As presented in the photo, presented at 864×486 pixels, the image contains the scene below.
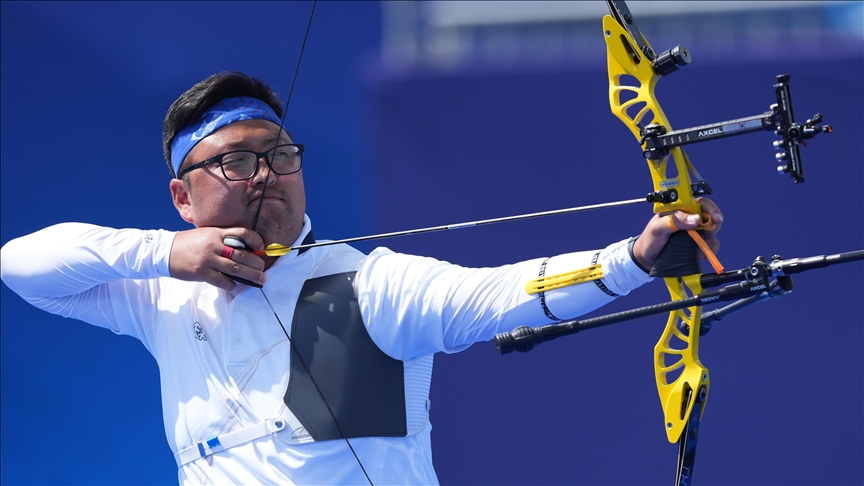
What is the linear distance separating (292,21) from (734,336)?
1981 mm

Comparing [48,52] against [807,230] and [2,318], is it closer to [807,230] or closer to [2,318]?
[2,318]

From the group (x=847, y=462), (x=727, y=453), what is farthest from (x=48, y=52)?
(x=847, y=462)

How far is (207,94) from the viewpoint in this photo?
7.17 feet

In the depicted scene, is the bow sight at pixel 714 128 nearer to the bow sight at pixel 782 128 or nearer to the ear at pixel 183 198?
the bow sight at pixel 782 128

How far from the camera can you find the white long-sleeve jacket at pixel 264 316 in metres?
1.75

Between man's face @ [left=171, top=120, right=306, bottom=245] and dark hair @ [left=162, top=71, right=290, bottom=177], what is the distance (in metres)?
0.09

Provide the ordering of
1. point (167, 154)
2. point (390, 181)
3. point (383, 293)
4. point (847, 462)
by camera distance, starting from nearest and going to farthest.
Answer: point (383, 293), point (167, 154), point (847, 462), point (390, 181)

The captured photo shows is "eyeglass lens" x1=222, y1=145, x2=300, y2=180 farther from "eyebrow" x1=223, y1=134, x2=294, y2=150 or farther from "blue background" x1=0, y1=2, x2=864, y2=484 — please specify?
"blue background" x1=0, y1=2, x2=864, y2=484

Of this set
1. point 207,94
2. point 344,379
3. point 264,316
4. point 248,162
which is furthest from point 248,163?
point 344,379

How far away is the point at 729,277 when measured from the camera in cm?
152

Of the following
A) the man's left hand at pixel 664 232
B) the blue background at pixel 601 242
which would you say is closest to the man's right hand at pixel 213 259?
the man's left hand at pixel 664 232

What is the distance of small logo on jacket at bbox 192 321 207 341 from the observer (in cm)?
204

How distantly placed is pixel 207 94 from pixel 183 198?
0.87ft

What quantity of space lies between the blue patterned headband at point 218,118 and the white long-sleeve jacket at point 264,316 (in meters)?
0.26
